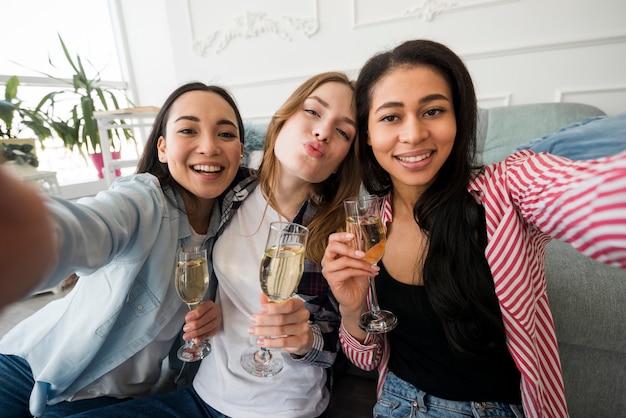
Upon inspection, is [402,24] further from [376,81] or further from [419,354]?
[419,354]

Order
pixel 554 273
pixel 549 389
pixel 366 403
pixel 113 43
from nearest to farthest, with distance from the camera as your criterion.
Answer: pixel 549 389
pixel 554 273
pixel 366 403
pixel 113 43

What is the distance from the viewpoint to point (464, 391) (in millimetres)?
893

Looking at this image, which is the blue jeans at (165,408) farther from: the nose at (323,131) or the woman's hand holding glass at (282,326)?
the nose at (323,131)

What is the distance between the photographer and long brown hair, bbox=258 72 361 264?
115cm

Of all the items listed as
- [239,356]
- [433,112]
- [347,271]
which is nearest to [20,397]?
[239,356]

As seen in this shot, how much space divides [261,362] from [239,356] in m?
0.14

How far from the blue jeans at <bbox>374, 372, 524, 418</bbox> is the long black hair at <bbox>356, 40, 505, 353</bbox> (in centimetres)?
16

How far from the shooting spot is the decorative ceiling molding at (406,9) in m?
2.43

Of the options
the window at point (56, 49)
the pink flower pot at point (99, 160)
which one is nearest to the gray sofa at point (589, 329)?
the pink flower pot at point (99, 160)

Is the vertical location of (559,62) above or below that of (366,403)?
above

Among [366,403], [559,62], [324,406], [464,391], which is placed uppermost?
[559,62]

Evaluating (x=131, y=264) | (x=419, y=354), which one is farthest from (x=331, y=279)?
(x=131, y=264)

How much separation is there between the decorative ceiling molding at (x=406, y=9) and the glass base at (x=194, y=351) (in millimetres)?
2852

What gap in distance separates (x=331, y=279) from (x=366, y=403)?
91 centimetres
